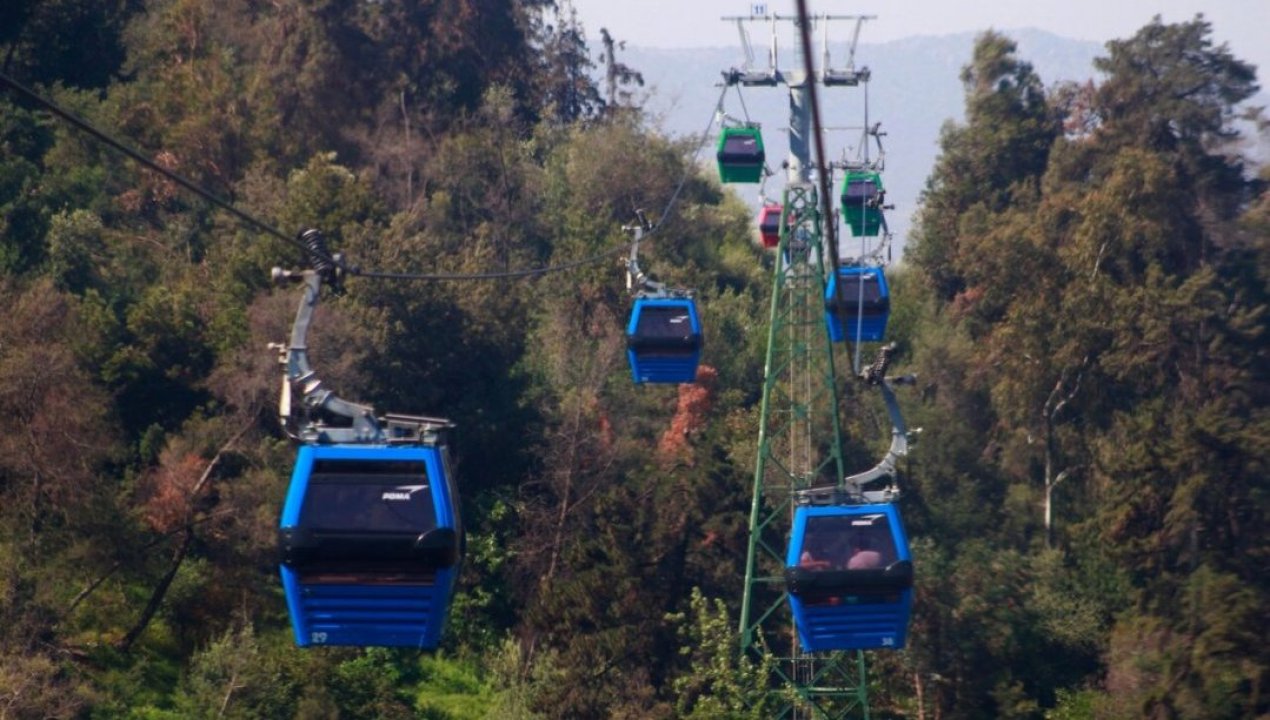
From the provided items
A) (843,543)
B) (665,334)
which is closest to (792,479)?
(665,334)

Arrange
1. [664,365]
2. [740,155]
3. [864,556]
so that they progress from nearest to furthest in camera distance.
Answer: [864,556], [664,365], [740,155]

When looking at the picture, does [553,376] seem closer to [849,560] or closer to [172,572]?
[172,572]

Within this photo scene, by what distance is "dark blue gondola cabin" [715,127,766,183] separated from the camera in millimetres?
30344

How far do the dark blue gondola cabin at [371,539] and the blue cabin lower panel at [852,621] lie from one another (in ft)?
20.9

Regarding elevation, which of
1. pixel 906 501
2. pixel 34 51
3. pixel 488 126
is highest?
pixel 34 51

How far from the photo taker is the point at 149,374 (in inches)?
1471

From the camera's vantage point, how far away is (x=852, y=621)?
19234mm

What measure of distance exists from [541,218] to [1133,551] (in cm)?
2054

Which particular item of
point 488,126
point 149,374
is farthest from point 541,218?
point 149,374

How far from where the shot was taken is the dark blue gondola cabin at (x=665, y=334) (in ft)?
89.9

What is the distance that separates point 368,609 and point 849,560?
660cm

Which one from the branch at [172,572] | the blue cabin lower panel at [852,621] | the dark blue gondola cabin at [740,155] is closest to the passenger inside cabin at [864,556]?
the blue cabin lower panel at [852,621]

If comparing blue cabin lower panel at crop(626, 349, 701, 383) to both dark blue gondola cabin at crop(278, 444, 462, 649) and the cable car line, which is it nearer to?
dark blue gondola cabin at crop(278, 444, 462, 649)

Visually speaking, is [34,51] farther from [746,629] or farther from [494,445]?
[746,629]
